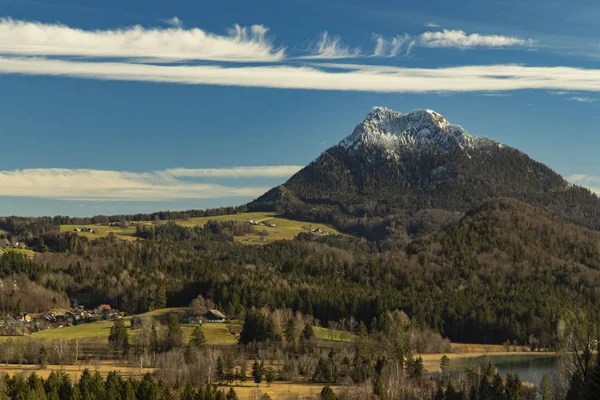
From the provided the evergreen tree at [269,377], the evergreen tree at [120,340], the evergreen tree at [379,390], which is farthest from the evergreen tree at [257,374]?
the evergreen tree at [120,340]

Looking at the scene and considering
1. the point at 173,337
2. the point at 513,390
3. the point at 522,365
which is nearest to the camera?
the point at 513,390

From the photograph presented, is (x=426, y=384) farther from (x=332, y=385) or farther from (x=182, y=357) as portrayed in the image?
(x=182, y=357)

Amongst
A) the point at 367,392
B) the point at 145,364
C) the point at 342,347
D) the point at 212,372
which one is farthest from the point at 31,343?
the point at 367,392

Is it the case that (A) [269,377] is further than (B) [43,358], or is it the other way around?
(B) [43,358]

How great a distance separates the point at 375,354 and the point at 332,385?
26.6 m

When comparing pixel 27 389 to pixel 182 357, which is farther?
pixel 182 357

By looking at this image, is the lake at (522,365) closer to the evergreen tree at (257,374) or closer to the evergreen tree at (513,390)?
the evergreen tree at (513,390)

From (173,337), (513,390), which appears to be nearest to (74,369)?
Result: (173,337)

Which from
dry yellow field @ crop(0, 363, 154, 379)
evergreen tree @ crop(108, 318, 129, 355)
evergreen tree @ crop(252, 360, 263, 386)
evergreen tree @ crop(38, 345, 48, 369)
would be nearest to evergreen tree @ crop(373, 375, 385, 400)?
evergreen tree @ crop(252, 360, 263, 386)

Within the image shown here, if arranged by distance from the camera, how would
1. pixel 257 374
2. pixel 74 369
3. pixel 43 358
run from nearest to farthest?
pixel 257 374 < pixel 74 369 < pixel 43 358

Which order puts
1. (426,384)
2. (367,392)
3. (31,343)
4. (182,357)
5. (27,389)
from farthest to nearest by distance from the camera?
(31,343)
(182,357)
(426,384)
(367,392)
(27,389)

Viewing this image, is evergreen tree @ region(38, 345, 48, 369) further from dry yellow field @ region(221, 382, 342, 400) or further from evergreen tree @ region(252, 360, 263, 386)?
evergreen tree @ region(252, 360, 263, 386)

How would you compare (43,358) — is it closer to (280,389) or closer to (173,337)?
(173,337)

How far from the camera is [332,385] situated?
156375 millimetres
